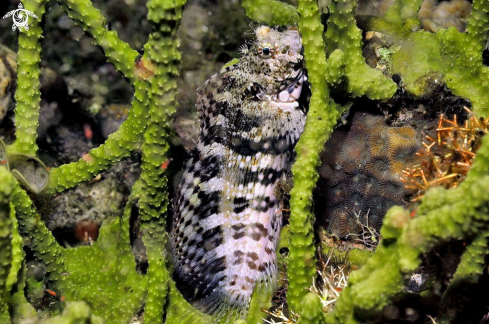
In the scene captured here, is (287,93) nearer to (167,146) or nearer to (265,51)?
(265,51)

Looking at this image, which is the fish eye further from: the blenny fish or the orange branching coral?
the orange branching coral

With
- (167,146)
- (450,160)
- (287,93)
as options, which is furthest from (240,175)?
(450,160)

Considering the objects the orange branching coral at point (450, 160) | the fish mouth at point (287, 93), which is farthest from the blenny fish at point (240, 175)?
the orange branching coral at point (450, 160)

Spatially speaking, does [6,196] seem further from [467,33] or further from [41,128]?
[41,128]

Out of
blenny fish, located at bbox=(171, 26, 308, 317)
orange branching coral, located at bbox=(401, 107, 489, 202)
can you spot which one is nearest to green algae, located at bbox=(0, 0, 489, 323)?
blenny fish, located at bbox=(171, 26, 308, 317)

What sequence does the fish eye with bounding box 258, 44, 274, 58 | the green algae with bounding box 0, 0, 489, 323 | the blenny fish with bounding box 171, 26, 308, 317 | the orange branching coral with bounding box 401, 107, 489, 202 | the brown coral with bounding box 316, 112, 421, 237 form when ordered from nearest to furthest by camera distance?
the green algae with bounding box 0, 0, 489, 323, the orange branching coral with bounding box 401, 107, 489, 202, the brown coral with bounding box 316, 112, 421, 237, the blenny fish with bounding box 171, 26, 308, 317, the fish eye with bounding box 258, 44, 274, 58

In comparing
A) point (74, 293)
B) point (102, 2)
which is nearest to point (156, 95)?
point (74, 293)
